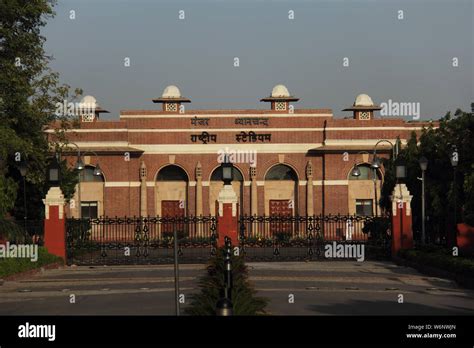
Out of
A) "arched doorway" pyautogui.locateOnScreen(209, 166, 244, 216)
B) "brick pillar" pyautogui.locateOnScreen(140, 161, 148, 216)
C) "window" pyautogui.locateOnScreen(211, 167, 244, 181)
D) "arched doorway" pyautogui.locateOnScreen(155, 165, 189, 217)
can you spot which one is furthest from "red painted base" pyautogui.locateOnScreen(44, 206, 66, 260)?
"window" pyautogui.locateOnScreen(211, 167, 244, 181)

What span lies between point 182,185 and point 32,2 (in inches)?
986

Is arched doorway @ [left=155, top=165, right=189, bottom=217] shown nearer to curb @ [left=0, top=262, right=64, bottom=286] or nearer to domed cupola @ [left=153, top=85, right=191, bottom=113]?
domed cupola @ [left=153, top=85, right=191, bottom=113]

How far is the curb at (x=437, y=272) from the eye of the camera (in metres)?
24.7

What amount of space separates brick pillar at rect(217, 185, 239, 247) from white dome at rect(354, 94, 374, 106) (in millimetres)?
29597

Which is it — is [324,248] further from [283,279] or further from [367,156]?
[367,156]

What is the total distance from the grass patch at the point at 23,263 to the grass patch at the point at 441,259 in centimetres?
1190

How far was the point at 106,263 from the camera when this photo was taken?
114ft

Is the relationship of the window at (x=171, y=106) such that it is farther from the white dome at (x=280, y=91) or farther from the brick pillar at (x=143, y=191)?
the white dome at (x=280, y=91)

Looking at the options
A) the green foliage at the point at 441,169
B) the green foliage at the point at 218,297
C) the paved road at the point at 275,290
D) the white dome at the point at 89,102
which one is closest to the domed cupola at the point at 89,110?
the white dome at the point at 89,102

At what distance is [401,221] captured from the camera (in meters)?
34.8

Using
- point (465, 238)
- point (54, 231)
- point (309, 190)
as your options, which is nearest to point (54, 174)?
point (54, 231)

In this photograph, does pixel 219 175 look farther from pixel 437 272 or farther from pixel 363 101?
pixel 437 272

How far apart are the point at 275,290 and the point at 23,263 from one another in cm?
954
